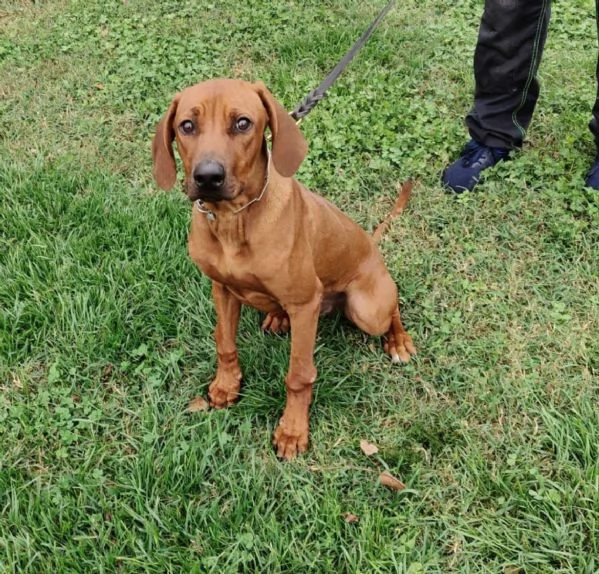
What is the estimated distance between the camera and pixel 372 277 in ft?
11.0

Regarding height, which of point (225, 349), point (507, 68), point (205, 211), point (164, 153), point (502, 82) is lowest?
point (225, 349)

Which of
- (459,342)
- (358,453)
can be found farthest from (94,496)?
(459,342)

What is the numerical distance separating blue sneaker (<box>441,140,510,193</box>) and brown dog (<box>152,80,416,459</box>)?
4.46ft

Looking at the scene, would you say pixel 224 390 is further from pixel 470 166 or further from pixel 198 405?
pixel 470 166

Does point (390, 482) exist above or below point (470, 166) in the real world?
below

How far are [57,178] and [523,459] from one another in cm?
350

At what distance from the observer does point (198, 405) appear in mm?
3209

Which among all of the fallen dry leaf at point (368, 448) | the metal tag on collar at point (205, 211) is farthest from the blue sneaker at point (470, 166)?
the metal tag on collar at point (205, 211)

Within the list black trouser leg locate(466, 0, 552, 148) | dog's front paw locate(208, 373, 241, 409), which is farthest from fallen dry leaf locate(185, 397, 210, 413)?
black trouser leg locate(466, 0, 552, 148)

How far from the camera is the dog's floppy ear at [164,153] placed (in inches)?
100

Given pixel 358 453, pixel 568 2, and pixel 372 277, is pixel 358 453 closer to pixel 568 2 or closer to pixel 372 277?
pixel 372 277

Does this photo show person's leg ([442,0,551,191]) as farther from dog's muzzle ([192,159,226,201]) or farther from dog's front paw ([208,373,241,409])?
dog's muzzle ([192,159,226,201])

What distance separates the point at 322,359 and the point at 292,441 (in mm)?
586

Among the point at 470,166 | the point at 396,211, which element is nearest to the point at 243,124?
the point at 396,211
